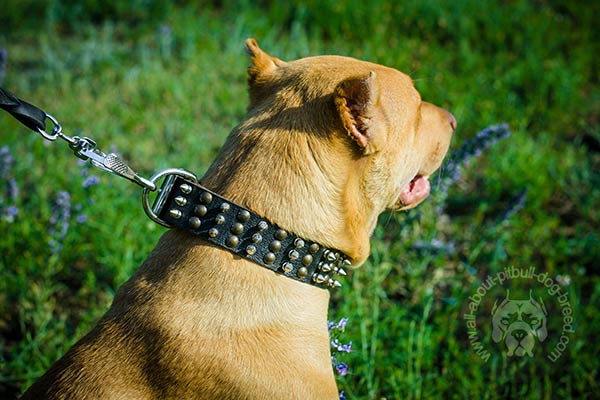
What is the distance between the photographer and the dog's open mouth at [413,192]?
2646 millimetres

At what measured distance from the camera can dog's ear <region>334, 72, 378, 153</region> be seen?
82.3 inches

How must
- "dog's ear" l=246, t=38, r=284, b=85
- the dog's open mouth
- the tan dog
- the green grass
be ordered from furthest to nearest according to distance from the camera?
1. the green grass
2. the dog's open mouth
3. "dog's ear" l=246, t=38, r=284, b=85
4. the tan dog

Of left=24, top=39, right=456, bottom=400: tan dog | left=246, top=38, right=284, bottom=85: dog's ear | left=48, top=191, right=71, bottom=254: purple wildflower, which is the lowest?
left=48, top=191, right=71, bottom=254: purple wildflower

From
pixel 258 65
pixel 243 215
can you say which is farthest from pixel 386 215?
pixel 243 215

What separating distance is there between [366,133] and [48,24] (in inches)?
226

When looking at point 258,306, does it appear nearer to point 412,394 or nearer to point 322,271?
point 322,271

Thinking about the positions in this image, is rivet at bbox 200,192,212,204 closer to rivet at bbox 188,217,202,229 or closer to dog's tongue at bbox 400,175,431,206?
rivet at bbox 188,217,202,229

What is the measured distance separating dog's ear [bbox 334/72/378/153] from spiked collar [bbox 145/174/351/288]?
42cm

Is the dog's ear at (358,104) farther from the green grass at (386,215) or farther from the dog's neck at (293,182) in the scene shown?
the green grass at (386,215)

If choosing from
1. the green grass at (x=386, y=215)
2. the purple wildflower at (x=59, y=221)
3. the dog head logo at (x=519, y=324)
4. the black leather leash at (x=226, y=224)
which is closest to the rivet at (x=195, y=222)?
the black leather leash at (x=226, y=224)

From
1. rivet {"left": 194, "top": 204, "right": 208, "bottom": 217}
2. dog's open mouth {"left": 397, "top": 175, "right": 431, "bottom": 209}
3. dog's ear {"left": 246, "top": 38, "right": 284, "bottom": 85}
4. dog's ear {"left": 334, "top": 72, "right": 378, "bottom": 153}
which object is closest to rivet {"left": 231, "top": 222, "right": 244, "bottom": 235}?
rivet {"left": 194, "top": 204, "right": 208, "bottom": 217}

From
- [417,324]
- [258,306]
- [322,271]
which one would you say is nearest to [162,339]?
[258,306]

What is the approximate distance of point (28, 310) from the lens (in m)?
3.45

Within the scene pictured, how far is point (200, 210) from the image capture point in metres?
2.02
